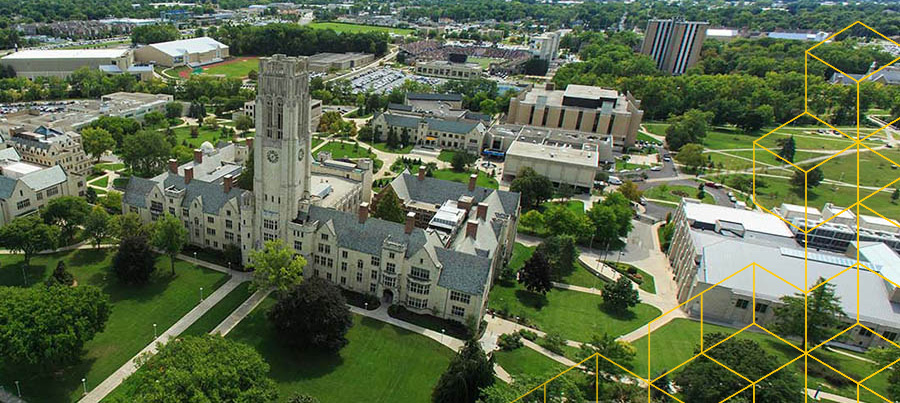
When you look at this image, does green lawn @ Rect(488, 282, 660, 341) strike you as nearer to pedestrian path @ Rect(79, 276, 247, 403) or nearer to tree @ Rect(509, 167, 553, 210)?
tree @ Rect(509, 167, 553, 210)

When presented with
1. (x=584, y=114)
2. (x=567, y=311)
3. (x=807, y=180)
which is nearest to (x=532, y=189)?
(x=567, y=311)

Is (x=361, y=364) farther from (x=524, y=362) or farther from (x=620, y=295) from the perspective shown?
(x=620, y=295)

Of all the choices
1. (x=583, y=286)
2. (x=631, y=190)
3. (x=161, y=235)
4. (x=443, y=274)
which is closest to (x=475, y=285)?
(x=443, y=274)

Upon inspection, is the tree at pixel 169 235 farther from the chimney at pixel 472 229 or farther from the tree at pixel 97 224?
the chimney at pixel 472 229

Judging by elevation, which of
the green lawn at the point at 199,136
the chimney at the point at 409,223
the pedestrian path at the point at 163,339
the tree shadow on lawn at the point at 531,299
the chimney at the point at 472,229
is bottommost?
the pedestrian path at the point at 163,339

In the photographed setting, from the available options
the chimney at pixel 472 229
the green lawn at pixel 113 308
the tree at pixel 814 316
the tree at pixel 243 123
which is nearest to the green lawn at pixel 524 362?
the chimney at pixel 472 229

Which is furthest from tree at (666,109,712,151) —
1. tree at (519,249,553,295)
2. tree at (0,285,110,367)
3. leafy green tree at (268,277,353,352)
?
A: tree at (0,285,110,367)

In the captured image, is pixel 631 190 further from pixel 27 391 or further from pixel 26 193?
pixel 26 193
